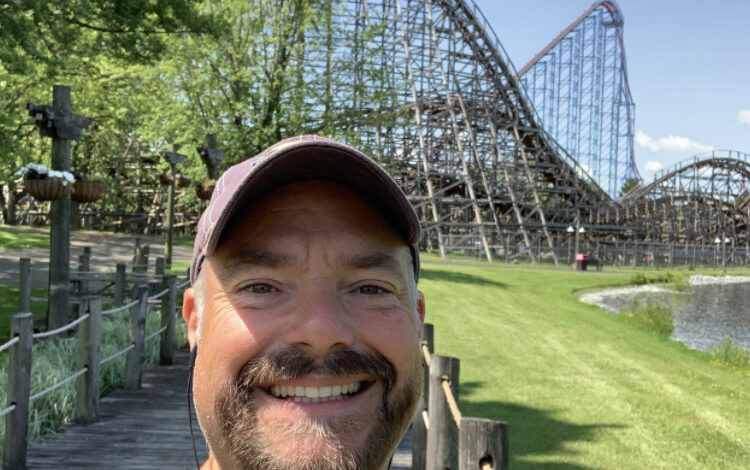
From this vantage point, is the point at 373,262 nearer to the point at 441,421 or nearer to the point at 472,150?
the point at 441,421

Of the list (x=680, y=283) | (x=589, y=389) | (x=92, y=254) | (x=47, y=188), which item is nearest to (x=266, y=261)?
(x=47, y=188)

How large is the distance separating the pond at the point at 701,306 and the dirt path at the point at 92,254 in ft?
45.9

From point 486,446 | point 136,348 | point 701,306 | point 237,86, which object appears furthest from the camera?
point 701,306

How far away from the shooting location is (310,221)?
1264 mm

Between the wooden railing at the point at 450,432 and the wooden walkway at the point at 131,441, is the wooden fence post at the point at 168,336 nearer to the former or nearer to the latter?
the wooden walkway at the point at 131,441

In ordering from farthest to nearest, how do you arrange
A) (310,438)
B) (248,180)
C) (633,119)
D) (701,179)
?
(633,119) → (701,179) → (248,180) → (310,438)

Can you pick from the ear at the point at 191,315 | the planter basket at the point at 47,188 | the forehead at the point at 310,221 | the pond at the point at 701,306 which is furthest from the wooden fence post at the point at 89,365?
the pond at the point at 701,306

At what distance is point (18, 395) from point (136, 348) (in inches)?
92.8

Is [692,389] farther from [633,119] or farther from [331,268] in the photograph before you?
[633,119]

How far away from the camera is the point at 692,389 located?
395 inches

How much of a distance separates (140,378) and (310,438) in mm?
6562

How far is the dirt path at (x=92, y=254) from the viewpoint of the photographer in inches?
589

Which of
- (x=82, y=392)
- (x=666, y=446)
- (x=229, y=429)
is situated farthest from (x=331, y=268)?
(x=666, y=446)

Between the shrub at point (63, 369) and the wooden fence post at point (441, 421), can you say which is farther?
the shrub at point (63, 369)
